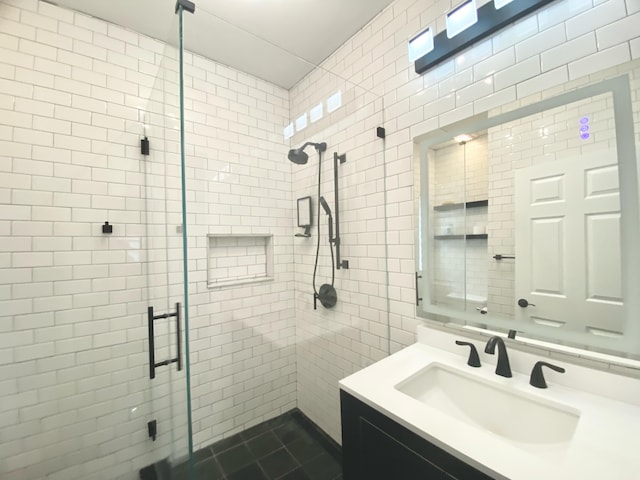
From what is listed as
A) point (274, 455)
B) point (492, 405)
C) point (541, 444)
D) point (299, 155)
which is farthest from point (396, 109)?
point (274, 455)

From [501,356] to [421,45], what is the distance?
1617mm

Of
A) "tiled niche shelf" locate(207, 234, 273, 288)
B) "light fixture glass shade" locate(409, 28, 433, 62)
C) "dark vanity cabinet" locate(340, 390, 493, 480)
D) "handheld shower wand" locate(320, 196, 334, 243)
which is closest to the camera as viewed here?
"dark vanity cabinet" locate(340, 390, 493, 480)

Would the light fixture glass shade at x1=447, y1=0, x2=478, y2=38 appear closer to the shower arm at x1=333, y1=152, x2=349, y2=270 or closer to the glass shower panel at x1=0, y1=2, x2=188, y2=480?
the shower arm at x1=333, y1=152, x2=349, y2=270

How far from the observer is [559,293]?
1016mm

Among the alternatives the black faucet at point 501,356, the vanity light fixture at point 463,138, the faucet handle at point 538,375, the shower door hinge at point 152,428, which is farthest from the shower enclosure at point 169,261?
the faucet handle at point 538,375

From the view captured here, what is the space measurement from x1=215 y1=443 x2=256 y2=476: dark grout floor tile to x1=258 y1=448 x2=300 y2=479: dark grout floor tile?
10cm

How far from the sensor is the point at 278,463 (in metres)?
1.78

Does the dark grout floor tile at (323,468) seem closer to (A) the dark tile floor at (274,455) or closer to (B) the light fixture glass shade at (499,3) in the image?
(A) the dark tile floor at (274,455)

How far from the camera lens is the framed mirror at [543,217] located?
34.7 inches

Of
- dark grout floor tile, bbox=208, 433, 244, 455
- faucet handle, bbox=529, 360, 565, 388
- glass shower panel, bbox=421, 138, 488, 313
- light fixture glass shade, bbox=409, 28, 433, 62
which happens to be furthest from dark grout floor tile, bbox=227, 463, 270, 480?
light fixture glass shade, bbox=409, 28, 433, 62

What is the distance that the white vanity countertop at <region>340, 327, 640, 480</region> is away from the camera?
0.63 meters

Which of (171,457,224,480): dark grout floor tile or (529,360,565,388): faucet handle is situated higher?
(529,360,565,388): faucet handle

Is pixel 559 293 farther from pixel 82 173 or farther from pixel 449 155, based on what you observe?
pixel 82 173

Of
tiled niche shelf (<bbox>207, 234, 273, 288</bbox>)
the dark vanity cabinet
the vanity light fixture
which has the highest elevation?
the vanity light fixture
